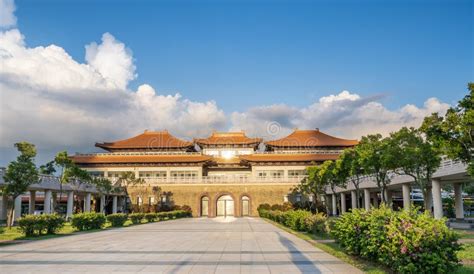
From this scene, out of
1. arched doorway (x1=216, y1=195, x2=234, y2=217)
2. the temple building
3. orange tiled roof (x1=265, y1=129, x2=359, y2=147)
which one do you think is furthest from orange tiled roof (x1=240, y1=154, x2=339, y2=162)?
arched doorway (x1=216, y1=195, x2=234, y2=217)

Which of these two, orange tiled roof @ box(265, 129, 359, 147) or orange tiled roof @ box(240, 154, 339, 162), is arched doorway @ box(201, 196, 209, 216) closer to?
orange tiled roof @ box(240, 154, 339, 162)

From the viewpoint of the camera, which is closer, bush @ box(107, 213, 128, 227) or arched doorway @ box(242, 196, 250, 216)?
bush @ box(107, 213, 128, 227)

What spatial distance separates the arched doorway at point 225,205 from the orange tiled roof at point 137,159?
557 cm

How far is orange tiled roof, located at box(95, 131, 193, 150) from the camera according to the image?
55750mm

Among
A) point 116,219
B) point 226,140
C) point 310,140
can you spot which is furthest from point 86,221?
point 310,140

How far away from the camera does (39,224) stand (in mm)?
17859

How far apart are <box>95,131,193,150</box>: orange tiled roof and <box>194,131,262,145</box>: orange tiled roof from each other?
7.31 feet

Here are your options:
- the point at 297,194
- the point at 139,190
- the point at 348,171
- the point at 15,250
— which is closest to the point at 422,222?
the point at 15,250

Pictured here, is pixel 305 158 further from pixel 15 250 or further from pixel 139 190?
pixel 15 250

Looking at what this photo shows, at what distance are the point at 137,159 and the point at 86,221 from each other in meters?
30.4

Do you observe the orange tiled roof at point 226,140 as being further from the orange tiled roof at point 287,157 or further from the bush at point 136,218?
the bush at point 136,218

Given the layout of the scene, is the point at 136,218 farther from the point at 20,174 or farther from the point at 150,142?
the point at 150,142

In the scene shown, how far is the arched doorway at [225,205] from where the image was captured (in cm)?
5044

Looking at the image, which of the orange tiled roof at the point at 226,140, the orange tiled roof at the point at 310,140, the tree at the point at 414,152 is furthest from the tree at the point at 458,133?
the orange tiled roof at the point at 226,140
